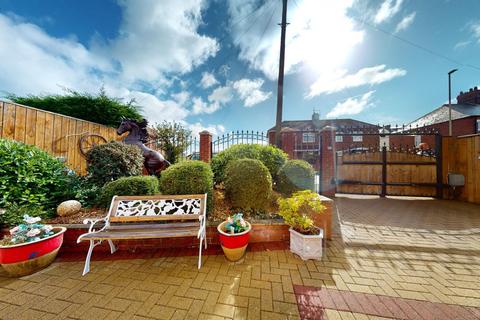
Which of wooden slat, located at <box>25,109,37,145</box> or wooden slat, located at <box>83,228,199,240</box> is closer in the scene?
wooden slat, located at <box>83,228,199,240</box>

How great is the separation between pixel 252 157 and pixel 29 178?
406 cm

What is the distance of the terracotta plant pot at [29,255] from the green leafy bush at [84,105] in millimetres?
5224

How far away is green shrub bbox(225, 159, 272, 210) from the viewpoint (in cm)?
316

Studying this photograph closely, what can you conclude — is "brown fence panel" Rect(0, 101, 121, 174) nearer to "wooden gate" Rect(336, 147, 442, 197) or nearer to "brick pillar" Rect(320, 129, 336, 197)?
"brick pillar" Rect(320, 129, 336, 197)

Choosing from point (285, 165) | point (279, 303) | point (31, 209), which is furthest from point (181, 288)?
point (285, 165)

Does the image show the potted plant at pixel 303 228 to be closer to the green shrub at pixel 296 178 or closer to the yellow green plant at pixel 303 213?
the yellow green plant at pixel 303 213

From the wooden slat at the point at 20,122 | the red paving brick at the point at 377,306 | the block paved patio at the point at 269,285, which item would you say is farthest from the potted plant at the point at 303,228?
the wooden slat at the point at 20,122

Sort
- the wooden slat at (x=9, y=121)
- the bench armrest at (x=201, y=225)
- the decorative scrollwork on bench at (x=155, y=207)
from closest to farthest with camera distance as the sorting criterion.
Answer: the bench armrest at (x=201, y=225), the decorative scrollwork on bench at (x=155, y=207), the wooden slat at (x=9, y=121)

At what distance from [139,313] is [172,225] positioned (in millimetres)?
1070

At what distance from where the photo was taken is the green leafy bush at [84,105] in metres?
5.55

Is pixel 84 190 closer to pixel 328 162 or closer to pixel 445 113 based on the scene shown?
pixel 328 162

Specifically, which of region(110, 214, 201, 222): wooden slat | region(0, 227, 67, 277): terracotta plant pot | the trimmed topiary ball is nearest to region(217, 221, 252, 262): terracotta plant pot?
region(110, 214, 201, 222): wooden slat

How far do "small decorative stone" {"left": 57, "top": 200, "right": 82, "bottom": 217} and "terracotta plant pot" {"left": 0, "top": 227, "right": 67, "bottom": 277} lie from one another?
72cm

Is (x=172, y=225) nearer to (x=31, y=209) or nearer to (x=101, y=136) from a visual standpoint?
(x=31, y=209)
